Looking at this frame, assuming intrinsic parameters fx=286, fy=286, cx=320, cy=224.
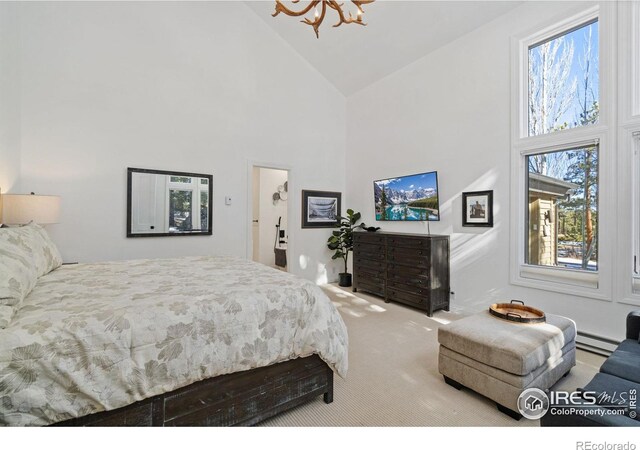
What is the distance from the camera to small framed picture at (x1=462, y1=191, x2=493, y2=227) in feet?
11.6

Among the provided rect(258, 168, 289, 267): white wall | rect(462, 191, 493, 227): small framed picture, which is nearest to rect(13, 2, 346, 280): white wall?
rect(258, 168, 289, 267): white wall

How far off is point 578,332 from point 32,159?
598 cm

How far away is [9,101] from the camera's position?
2.80 meters

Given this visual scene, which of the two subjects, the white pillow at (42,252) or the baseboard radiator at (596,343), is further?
the baseboard radiator at (596,343)

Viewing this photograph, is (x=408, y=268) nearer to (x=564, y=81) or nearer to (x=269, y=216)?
(x=564, y=81)

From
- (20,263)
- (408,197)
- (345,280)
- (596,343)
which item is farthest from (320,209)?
(20,263)

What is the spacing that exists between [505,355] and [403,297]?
2233 mm

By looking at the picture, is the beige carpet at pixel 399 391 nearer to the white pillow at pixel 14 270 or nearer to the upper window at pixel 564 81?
the white pillow at pixel 14 270

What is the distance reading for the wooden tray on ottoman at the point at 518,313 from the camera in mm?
2133

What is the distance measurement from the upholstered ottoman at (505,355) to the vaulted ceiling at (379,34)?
11.9 feet

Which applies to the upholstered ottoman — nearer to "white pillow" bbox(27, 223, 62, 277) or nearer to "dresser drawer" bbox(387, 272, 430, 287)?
"dresser drawer" bbox(387, 272, 430, 287)

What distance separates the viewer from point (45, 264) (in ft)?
6.76

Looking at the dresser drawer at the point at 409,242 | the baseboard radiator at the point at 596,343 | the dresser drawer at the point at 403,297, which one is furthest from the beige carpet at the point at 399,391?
the dresser drawer at the point at 409,242

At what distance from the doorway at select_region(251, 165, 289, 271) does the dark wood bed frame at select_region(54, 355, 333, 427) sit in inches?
190
